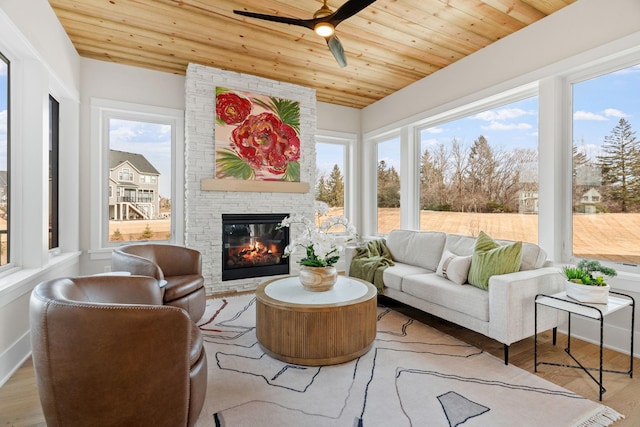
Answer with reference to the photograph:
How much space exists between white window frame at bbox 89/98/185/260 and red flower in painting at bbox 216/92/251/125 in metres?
0.58

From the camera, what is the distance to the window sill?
2.11m

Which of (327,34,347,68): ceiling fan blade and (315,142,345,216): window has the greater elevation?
(327,34,347,68): ceiling fan blade

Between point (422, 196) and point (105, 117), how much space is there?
14.3 feet

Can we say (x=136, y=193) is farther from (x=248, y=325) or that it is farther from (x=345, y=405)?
(x=345, y=405)

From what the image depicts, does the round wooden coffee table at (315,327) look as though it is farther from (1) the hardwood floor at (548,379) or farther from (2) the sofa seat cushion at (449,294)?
(1) the hardwood floor at (548,379)

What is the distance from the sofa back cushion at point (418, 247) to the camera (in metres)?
3.65

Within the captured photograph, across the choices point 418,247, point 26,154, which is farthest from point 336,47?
point 26,154

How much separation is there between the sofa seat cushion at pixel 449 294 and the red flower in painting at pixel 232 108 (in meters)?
3.00

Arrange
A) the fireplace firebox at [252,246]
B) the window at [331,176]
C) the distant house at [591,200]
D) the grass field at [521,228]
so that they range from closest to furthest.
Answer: the grass field at [521,228] < the distant house at [591,200] < the fireplace firebox at [252,246] < the window at [331,176]

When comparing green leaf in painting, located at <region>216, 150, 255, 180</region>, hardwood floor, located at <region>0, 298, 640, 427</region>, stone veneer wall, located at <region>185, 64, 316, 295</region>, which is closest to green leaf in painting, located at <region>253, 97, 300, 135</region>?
stone veneer wall, located at <region>185, 64, 316, 295</region>

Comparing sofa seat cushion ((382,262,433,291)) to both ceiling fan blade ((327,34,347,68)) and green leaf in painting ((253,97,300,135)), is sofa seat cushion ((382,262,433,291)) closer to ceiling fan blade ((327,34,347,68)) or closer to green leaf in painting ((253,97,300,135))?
ceiling fan blade ((327,34,347,68))

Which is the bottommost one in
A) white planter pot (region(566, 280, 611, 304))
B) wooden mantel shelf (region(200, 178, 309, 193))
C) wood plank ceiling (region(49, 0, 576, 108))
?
A: white planter pot (region(566, 280, 611, 304))

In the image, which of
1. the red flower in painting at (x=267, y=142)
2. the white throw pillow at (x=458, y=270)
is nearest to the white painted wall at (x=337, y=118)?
the red flower in painting at (x=267, y=142)

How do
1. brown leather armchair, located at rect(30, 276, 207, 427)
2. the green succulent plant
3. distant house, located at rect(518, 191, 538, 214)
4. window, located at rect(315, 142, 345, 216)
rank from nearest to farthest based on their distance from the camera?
brown leather armchair, located at rect(30, 276, 207, 427)
the green succulent plant
distant house, located at rect(518, 191, 538, 214)
window, located at rect(315, 142, 345, 216)
